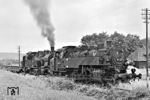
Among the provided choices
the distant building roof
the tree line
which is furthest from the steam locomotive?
the tree line

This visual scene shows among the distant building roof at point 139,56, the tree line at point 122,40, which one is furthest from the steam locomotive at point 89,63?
the tree line at point 122,40

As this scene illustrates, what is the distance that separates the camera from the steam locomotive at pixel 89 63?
74.9ft

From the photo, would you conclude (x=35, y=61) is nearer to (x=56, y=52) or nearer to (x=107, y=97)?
(x=56, y=52)

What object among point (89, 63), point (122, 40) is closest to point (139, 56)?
point (122, 40)

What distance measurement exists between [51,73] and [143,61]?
38251mm

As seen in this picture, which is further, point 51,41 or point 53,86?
point 51,41

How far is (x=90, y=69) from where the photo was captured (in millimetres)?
24172

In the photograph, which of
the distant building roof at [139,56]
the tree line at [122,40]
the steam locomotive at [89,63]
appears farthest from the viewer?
the tree line at [122,40]

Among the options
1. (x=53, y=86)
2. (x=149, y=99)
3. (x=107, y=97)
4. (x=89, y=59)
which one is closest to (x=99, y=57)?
(x=89, y=59)

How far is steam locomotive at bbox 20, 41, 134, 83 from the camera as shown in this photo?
2284 centimetres

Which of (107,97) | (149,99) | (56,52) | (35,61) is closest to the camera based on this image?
(149,99)

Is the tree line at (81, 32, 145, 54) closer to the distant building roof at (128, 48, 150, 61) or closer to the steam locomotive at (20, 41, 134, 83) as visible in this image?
the distant building roof at (128, 48, 150, 61)

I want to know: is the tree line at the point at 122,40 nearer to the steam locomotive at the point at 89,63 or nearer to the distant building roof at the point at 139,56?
the distant building roof at the point at 139,56

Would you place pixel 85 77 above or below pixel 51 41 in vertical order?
below
